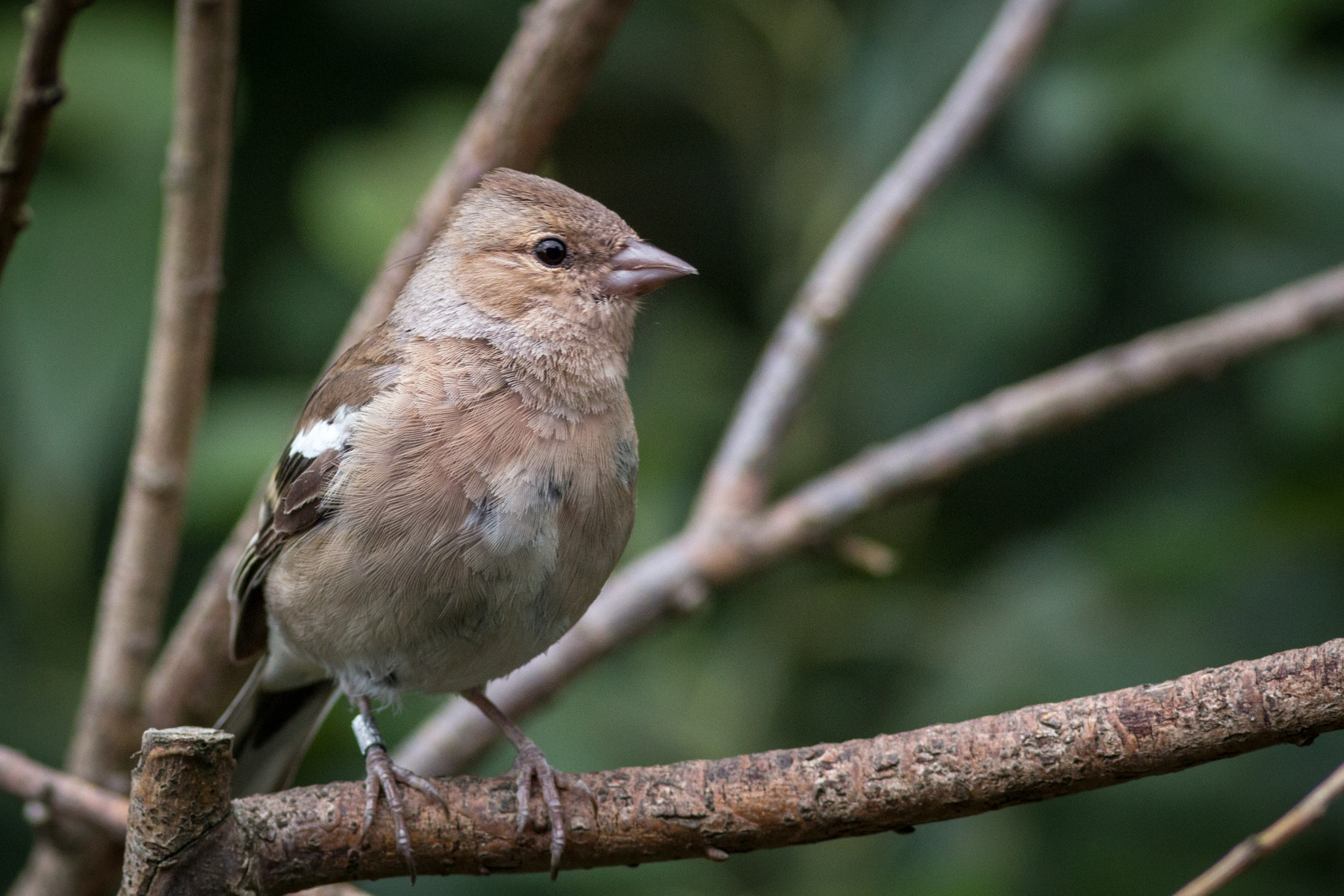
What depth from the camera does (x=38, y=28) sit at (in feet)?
8.07

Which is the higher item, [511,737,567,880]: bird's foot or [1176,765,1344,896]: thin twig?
[1176,765,1344,896]: thin twig

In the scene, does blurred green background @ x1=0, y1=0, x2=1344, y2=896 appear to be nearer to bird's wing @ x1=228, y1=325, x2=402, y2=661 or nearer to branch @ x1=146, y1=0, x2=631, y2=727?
branch @ x1=146, y1=0, x2=631, y2=727

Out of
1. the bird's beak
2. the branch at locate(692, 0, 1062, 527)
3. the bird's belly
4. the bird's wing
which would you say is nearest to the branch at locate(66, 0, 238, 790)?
the bird's wing

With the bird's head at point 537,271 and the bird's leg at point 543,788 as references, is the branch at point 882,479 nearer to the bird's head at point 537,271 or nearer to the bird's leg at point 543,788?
the bird's leg at point 543,788

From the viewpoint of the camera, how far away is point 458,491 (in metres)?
2.96

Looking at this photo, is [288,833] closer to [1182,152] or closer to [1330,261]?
[1182,152]

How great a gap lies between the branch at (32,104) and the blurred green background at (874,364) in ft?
4.54

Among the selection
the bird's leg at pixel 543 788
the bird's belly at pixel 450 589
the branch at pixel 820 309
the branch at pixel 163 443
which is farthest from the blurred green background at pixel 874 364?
the bird's belly at pixel 450 589

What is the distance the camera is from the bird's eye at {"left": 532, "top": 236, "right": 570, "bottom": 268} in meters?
3.50

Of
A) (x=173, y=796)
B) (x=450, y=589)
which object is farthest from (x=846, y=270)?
(x=173, y=796)

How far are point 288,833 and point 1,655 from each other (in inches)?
93.9

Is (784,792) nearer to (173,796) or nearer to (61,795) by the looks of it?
(173,796)

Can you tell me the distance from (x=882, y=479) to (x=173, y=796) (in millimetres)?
2323

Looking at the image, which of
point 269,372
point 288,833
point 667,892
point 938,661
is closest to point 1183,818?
point 938,661
